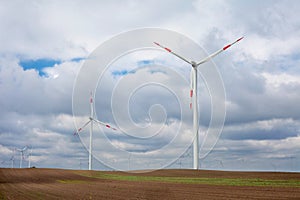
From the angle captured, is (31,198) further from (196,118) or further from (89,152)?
(89,152)

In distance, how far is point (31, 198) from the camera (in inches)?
1220

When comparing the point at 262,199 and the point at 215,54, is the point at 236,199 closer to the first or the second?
the point at 262,199

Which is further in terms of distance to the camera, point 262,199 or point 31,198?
point 31,198


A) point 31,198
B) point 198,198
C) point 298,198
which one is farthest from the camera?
point 31,198

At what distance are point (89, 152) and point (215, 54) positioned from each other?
42.0 meters

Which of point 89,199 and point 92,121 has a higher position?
point 92,121

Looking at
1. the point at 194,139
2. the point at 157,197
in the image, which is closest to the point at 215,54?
the point at 194,139

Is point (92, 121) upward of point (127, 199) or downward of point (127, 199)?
upward

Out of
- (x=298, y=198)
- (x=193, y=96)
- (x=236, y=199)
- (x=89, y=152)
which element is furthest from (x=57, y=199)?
(x=89, y=152)

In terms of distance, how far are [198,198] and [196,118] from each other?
34.1m

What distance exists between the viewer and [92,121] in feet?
299

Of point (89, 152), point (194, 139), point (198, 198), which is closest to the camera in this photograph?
point (198, 198)

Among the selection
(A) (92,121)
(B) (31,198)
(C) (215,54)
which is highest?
(C) (215,54)

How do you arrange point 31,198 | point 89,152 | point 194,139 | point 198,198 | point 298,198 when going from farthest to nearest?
point 89,152
point 194,139
point 31,198
point 198,198
point 298,198
